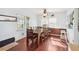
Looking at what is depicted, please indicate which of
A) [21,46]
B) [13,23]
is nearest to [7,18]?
[13,23]

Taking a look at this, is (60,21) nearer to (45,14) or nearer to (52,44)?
(45,14)

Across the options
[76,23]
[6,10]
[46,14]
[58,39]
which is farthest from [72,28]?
[6,10]

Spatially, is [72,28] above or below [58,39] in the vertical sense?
above

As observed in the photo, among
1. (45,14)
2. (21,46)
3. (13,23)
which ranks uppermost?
(45,14)

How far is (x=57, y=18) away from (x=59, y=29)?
0.62 feet

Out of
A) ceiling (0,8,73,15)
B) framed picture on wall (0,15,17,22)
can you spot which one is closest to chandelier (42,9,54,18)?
ceiling (0,8,73,15)

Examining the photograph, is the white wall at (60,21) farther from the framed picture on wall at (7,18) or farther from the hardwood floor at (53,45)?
the framed picture on wall at (7,18)

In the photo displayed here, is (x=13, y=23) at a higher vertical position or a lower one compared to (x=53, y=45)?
higher

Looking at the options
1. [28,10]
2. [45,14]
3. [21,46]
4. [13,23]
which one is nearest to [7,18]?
[13,23]
